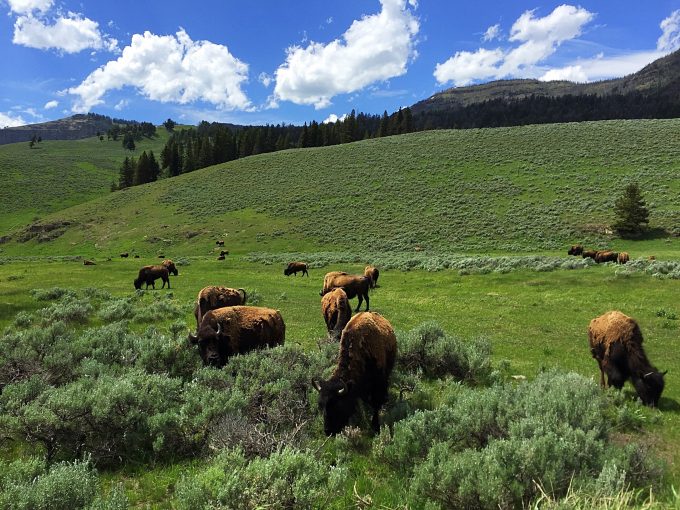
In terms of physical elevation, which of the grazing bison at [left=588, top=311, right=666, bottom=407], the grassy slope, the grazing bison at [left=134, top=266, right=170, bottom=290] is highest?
the grassy slope

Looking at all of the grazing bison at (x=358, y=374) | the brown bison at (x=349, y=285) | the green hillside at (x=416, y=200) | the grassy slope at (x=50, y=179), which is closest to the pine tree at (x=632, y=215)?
the green hillside at (x=416, y=200)

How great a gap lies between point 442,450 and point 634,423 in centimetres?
427

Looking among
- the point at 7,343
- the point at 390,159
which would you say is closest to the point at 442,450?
the point at 7,343

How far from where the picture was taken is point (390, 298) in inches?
850

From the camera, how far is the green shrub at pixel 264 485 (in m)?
4.06

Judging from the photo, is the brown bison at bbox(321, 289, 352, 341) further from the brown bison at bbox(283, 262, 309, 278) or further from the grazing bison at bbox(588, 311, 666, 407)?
the brown bison at bbox(283, 262, 309, 278)

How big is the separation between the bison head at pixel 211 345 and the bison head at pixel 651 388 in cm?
827

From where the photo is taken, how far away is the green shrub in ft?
13.3

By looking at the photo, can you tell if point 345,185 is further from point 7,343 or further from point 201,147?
point 7,343

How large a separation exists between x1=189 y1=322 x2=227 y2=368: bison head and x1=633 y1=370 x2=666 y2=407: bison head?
27.1 feet

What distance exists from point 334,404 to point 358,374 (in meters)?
0.78

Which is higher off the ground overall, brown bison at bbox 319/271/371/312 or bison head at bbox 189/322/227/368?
bison head at bbox 189/322/227/368

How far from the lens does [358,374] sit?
7.01 meters

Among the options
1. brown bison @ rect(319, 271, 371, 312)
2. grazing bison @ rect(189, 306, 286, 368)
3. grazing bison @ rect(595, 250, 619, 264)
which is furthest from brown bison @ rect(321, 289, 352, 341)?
grazing bison @ rect(595, 250, 619, 264)
